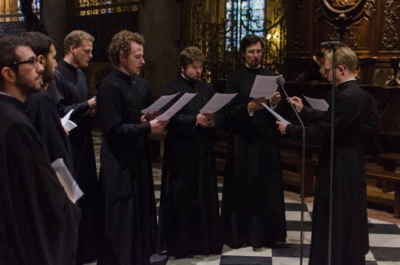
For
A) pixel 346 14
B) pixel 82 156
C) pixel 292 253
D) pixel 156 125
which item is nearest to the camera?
pixel 156 125

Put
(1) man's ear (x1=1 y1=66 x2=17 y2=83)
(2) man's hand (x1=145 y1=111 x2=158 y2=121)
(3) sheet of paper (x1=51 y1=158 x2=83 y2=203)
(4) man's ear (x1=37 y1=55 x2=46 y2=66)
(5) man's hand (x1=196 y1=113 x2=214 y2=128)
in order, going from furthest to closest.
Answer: (5) man's hand (x1=196 y1=113 x2=214 y2=128)
(2) man's hand (x1=145 y1=111 x2=158 y2=121)
(4) man's ear (x1=37 y1=55 x2=46 y2=66)
(3) sheet of paper (x1=51 y1=158 x2=83 y2=203)
(1) man's ear (x1=1 y1=66 x2=17 y2=83)

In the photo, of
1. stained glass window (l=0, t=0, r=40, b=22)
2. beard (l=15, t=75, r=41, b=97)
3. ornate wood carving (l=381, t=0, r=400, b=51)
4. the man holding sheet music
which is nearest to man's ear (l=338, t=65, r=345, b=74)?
the man holding sheet music

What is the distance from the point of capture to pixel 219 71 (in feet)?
34.2

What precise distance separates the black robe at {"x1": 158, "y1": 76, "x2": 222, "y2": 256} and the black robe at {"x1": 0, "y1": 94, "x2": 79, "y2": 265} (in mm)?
2298

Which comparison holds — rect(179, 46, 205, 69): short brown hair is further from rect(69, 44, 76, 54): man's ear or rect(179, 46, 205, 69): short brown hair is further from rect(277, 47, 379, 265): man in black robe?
rect(277, 47, 379, 265): man in black robe

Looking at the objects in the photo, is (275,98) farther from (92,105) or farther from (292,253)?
(92,105)

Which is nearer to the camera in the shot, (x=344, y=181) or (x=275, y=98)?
(x=344, y=181)

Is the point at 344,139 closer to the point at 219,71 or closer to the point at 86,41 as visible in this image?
the point at 86,41

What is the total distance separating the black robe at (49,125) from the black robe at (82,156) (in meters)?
1.19

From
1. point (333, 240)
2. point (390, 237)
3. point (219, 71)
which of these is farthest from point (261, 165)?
point (219, 71)

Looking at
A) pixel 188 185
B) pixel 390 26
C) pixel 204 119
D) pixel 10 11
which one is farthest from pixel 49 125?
pixel 10 11

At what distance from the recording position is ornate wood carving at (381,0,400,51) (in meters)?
8.68

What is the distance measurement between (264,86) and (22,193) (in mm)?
2398

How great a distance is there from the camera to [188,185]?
14.7 feet
